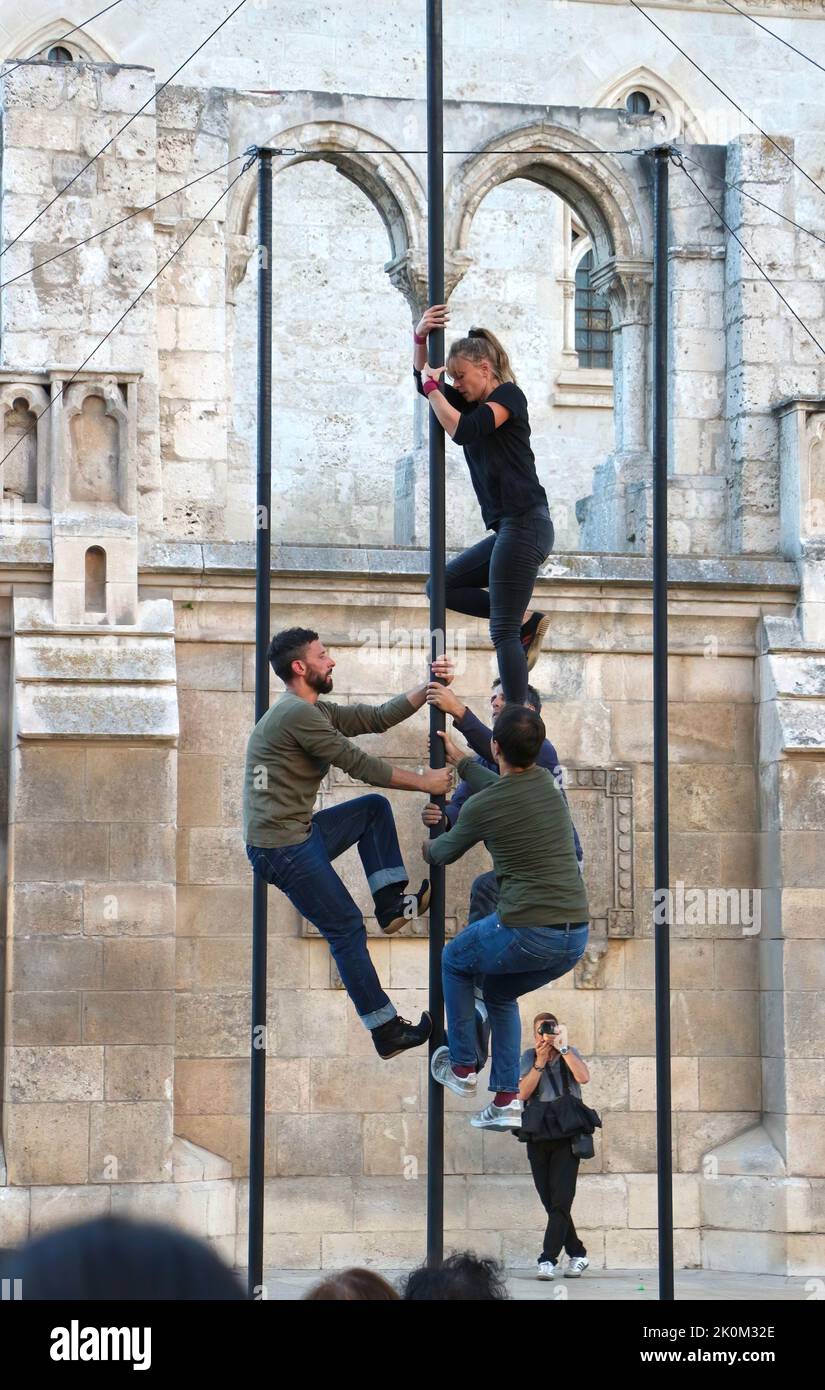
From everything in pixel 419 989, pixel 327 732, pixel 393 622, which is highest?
pixel 393 622

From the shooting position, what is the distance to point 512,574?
7.65 m

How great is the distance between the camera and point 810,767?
12.2m

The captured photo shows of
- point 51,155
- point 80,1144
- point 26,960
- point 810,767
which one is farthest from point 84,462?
point 810,767

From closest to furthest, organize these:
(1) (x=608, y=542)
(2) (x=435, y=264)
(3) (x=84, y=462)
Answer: (2) (x=435, y=264) → (3) (x=84, y=462) → (1) (x=608, y=542)

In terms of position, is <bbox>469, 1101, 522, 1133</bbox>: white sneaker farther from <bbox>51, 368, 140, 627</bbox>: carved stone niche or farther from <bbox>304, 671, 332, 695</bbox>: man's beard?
<bbox>51, 368, 140, 627</bbox>: carved stone niche

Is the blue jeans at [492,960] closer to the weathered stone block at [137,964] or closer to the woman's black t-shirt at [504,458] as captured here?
the woman's black t-shirt at [504,458]

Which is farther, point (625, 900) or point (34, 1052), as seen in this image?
point (625, 900)

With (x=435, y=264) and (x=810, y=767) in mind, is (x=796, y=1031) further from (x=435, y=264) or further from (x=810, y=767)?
(x=435, y=264)

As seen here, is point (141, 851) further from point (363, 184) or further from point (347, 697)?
point (363, 184)

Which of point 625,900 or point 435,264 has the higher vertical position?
point 435,264

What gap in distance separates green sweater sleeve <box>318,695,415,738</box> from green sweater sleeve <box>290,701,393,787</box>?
0.13 m

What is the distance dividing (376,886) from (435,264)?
2.20 m

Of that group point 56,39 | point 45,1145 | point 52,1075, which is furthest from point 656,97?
point 45,1145

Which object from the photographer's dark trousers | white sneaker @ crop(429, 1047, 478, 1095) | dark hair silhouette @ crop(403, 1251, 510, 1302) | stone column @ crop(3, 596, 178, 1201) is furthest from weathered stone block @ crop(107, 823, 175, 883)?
dark hair silhouette @ crop(403, 1251, 510, 1302)
